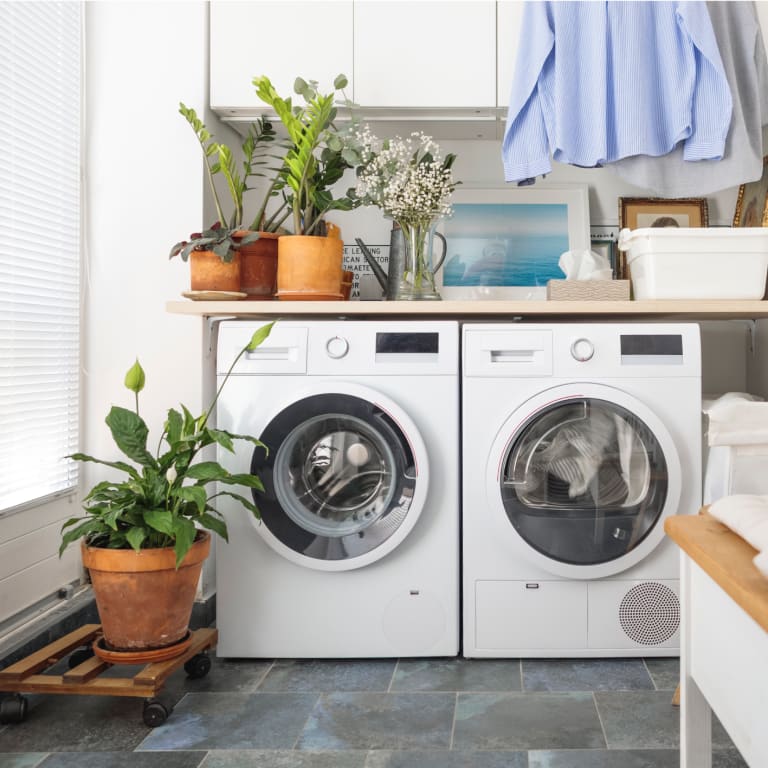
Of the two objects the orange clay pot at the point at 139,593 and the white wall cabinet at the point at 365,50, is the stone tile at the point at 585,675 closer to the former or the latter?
the orange clay pot at the point at 139,593

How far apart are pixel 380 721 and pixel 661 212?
1992 millimetres

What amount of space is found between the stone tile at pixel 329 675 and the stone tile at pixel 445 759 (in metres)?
0.33

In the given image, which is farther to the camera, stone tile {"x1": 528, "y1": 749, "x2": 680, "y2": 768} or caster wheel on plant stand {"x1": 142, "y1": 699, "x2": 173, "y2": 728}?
caster wheel on plant stand {"x1": 142, "y1": 699, "x2": 173, "y2": 728}

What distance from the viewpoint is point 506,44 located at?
2.47 m

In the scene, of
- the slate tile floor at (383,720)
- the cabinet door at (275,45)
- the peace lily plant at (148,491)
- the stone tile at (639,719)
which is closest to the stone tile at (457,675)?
the slate tile floor at (383,720)

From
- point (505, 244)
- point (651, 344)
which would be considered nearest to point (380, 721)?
point (651, 344)

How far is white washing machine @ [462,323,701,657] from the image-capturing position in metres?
2.03

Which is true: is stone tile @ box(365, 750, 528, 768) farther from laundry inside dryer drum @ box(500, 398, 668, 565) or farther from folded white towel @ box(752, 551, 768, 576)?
folded white towel @ box(752, 551, 768, 576)

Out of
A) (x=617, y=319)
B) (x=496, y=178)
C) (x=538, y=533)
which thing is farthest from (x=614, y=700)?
(x=496, y=178)

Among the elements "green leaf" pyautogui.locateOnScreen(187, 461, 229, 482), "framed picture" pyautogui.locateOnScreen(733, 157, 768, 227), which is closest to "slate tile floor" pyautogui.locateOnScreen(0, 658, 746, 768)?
"green leaf" pyautogui.locateOnScreen(187, 461, 229, 482)

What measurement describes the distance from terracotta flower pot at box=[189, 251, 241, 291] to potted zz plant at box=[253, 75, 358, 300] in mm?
148

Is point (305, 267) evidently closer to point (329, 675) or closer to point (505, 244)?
point (505, 244)

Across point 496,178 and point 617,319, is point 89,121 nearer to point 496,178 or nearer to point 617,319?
point 496,178

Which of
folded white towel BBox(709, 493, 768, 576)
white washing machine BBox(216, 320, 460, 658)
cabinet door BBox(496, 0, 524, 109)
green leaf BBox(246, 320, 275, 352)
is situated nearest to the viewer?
folded white towel BBox(709, 493, 768, 576)
